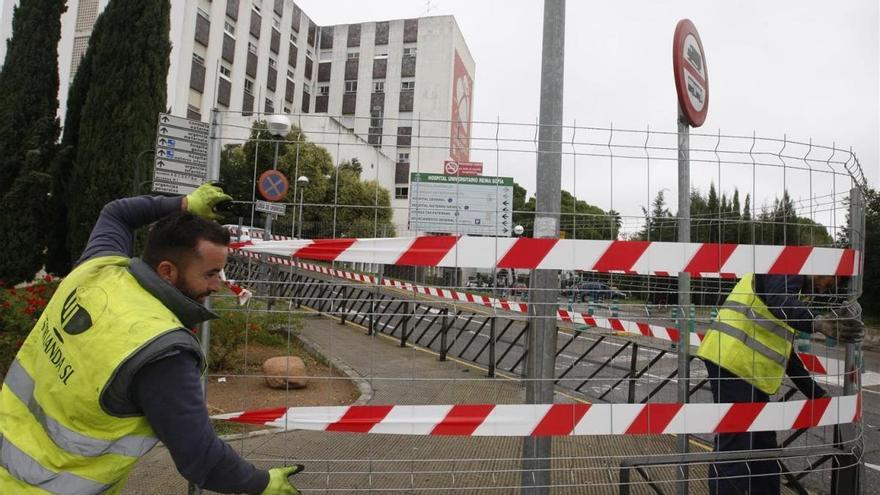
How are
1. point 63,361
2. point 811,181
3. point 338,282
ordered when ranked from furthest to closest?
1. point 338,282
2. point 811,181
3. point 63,361

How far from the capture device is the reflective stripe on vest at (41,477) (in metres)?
1.46

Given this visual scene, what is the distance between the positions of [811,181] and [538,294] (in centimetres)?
180

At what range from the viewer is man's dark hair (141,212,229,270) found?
5.50ft

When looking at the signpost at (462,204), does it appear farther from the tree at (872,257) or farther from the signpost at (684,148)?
the tree at (872,257)

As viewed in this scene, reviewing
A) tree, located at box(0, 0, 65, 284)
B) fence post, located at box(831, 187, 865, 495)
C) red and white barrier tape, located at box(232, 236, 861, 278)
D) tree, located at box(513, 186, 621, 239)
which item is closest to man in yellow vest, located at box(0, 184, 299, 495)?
→ red and white barrier tape, located at box(232, 236, 861, 278)

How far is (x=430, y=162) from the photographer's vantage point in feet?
11.7

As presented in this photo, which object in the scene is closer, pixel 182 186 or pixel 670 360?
pixel 182 186

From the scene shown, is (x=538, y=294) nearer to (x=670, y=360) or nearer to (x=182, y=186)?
(x=182, y=186)

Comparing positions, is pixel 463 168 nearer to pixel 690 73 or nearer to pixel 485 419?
pixel 485 419

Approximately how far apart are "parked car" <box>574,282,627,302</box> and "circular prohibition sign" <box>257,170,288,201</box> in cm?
179

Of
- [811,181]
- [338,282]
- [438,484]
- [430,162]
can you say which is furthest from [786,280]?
[338,282]

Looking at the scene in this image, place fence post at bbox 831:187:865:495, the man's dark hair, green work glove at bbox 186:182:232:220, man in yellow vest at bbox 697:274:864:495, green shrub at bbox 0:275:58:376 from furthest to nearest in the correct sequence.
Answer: green shrub at bbox 0:275:58:376
fence post at bbox 831:187:865:495
man in yellow vest at bbox 697:274:864:495
green work glove at bbox 186:182:232:220
the man's dark hair

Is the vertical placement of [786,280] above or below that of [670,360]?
above

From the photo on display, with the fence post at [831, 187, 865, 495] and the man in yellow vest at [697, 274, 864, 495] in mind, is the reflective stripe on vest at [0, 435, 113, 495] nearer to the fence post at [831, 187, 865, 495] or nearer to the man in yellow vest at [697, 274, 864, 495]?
the man in yellow vest at [697, 274, 864, 495]
